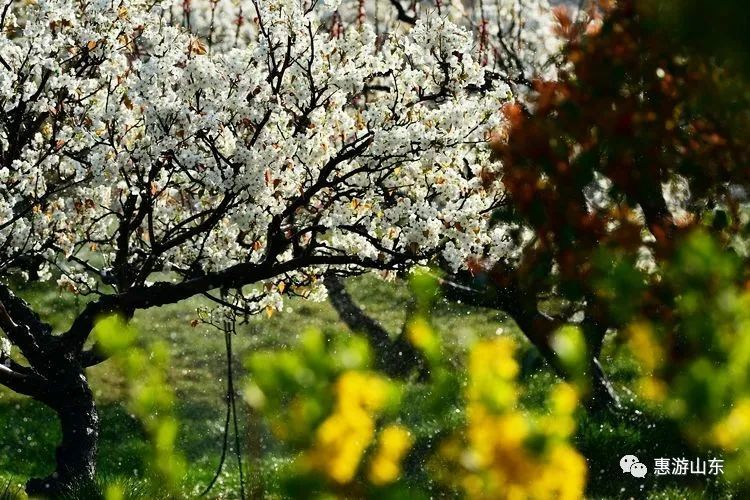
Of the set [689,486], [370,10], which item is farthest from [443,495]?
[370,10]

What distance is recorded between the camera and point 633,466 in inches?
371

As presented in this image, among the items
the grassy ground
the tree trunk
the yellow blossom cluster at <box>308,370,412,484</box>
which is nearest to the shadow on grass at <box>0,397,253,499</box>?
the grassy ground

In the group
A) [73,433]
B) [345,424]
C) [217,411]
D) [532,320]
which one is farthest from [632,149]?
[217,411]

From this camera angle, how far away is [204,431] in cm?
1298

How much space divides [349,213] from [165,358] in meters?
5.80

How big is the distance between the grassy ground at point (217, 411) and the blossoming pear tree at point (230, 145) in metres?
1.19

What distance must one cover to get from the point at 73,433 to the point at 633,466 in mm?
5128

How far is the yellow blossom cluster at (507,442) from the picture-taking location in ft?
7.50

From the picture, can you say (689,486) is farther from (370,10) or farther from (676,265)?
(370,10)

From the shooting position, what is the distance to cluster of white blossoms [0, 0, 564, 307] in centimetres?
762

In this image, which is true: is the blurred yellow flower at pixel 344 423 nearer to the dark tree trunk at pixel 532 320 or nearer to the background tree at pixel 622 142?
the background tree at pixel 622 142

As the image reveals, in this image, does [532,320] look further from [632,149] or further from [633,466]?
[632,149]

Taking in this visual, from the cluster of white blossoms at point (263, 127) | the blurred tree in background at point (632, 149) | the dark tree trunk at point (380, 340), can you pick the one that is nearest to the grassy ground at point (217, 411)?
the dark tree trunk at point (380, 340)

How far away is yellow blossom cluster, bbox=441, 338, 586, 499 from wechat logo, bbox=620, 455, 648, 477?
705 cm
